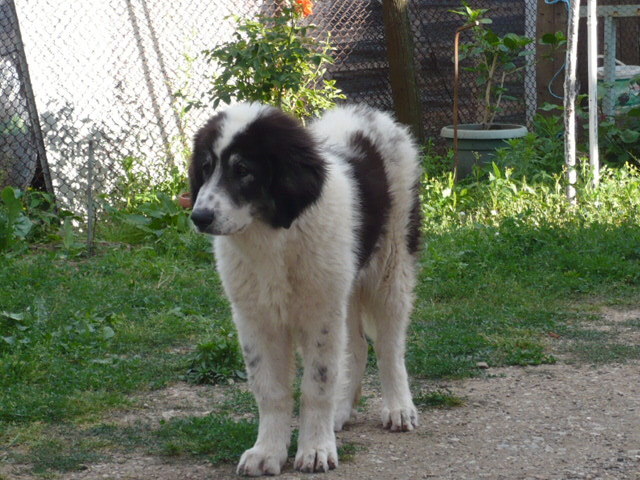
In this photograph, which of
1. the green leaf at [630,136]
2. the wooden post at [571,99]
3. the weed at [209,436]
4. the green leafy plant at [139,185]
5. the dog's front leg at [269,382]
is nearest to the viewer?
the dog's front leg at [269,382]

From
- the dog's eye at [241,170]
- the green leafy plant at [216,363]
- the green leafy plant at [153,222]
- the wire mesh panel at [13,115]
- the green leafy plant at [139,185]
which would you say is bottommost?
the green leafy plant at [216,363]

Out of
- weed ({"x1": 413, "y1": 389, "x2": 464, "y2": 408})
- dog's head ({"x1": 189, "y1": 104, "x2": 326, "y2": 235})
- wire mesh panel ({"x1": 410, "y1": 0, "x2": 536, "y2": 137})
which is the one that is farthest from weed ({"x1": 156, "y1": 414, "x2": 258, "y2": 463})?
wire mesh panel ({"x1": 410, "y1": 0, "x2": 536, "y2": 137})

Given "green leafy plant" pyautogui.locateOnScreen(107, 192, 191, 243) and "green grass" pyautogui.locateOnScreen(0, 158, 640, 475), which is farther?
"green leafy plant" pyautogui.locateOnScreen(107, 192, 191, 243)

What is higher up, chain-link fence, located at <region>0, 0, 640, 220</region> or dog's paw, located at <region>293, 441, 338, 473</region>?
chain-link fence, located at <region>0, 0, 640, 220</region>

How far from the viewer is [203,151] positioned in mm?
3615

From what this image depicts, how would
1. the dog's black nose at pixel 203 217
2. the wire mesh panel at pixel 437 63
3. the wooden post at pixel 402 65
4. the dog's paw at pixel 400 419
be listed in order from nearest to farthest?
the dog's black nose at pixel 203 217 → the dog's paw at pixel 400 419 → the wooden post at pixel 402 65 → the wire mesh panel at pixel 437 63

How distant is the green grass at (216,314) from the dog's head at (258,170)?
3.27 ft

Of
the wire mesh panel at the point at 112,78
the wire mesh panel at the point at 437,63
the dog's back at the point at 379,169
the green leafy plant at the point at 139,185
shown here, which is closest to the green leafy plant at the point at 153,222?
the green leafy plant at the point at 139,185

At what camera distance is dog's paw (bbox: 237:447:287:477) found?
11.6 ft

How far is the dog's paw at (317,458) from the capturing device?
3.56m

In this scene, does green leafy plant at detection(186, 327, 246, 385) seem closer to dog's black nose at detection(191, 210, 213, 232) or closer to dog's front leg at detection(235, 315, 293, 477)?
dog's front leg at detection(235, 315, 293, 477)

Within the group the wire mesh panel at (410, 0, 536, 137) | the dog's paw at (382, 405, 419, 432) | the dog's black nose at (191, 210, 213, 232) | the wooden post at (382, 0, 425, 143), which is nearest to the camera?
the dog's black nose at (191, 210, 213, 232)

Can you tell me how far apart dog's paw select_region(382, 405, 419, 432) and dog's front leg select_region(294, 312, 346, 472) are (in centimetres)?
48

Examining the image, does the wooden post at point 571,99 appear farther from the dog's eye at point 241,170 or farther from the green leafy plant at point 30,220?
the dog's eye at point 241,170
